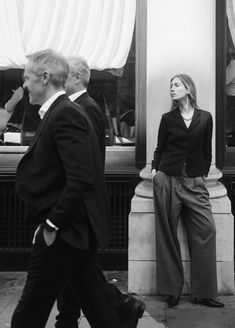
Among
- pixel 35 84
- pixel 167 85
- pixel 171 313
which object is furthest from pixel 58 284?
pixel 167 85

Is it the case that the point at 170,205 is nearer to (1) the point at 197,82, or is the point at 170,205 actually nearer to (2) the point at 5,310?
(1) the point at 197,82

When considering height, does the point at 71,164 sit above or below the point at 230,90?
below

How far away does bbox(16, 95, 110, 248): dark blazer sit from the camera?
11.3 feet

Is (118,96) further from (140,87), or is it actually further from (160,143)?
(160,143)

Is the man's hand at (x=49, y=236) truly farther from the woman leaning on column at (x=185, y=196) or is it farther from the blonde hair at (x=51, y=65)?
the woman leaning on column at (x=185, y=196)

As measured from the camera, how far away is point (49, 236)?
139 inches

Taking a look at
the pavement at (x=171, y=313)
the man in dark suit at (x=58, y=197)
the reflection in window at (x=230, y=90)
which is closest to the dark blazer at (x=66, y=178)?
the man in dark suit at (x=58, y=197)

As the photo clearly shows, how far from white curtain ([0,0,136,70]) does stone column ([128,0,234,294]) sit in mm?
777

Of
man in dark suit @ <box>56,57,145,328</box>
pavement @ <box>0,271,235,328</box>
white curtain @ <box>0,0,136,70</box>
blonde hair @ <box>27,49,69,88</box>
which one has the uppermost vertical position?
white curtain @ <box>0,0,136,70</box>

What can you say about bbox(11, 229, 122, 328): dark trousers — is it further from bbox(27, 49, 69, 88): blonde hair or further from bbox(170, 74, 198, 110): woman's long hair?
bbox(170, 74, 198, 110): woman's long hair

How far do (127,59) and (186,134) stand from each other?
1.55m

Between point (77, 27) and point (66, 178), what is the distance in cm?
354

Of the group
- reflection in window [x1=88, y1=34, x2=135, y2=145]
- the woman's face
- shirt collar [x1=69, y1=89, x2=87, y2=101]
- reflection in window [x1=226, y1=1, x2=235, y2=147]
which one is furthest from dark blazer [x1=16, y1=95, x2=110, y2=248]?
reflection in window [x1=226, y1=1, x2=235, y2=147]

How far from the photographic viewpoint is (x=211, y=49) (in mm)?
5938
